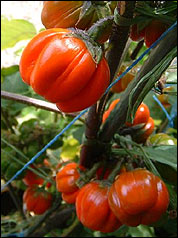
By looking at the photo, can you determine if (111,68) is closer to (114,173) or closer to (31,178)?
(114,173)

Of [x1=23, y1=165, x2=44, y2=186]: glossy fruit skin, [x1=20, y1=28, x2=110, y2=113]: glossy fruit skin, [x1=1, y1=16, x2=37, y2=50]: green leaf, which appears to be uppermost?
[x1=20, y1=28, x2=110, y2=113]: glossy fruit skin

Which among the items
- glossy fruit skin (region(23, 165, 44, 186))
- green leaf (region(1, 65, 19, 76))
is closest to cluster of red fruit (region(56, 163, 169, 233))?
glossy fruit skin (region(23, 165, 44, 186))

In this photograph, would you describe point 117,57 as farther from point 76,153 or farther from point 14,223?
point 14,223

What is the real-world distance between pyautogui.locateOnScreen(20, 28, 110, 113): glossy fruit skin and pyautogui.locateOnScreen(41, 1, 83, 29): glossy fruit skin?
2.5 inches

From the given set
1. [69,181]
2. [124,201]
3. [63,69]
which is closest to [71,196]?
[69,181]

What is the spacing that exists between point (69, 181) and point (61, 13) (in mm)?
→ 363

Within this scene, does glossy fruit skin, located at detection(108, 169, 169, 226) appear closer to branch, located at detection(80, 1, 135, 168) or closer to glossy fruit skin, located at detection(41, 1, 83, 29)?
branch, located at detection(80, 1, 135, 168)

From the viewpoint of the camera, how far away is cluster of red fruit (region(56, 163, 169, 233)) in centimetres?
51

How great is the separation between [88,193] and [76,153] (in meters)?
0.59

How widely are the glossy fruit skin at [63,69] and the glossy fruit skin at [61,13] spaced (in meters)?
0.06

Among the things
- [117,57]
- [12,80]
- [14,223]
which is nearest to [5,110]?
[12,80]

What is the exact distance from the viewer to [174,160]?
0.64 meters

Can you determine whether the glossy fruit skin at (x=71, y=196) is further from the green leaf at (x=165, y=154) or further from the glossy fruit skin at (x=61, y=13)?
the glossy fruit skin at (x=61, y=13)

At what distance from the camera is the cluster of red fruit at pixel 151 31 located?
17.8 inches
